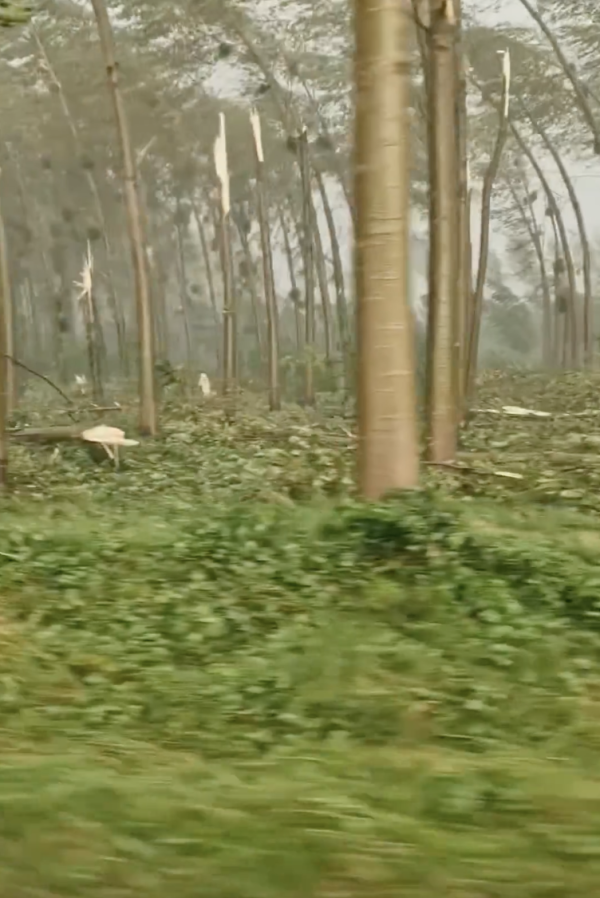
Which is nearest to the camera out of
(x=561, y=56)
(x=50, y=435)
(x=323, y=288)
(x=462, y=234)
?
(x=50, y=435)

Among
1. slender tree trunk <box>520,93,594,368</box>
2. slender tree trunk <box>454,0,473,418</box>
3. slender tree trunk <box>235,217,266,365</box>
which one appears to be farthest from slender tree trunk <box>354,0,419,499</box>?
slender tree trunk <box>235,217,266,365</box>

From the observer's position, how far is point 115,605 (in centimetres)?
596

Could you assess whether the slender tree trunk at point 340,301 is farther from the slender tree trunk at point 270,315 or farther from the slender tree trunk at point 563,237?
the slender tree trunk at point 563,237

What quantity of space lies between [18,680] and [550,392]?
2013cm

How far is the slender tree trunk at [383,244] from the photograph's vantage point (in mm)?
6691

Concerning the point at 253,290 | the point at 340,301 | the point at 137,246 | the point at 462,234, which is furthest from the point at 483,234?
the point at 253,290

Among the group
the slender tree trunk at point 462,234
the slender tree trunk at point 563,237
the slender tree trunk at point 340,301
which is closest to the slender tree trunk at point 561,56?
the slender tree trunk at point 563,237

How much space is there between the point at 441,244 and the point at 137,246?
23.0 feet

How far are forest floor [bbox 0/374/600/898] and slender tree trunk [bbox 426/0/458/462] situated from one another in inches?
59.1

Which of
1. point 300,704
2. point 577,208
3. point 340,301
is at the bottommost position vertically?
point 300,704

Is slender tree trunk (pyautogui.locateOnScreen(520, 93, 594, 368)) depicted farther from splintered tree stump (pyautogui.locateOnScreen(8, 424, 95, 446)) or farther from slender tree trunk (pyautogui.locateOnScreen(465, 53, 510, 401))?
splintered tree stump (pyautogui.locateOnScreen(8, 424, 95, 446))

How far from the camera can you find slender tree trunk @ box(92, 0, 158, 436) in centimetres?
1571

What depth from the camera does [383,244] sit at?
677cm

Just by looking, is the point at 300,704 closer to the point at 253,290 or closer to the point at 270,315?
the point at 270,315
